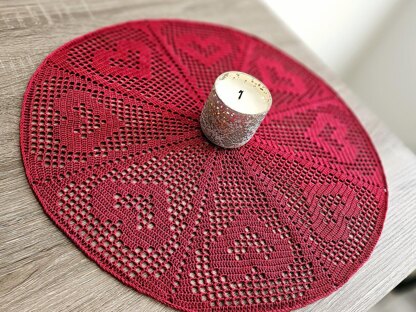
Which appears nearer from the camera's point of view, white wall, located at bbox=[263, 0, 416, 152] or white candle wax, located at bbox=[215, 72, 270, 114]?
white candle wax, located at bbox=[215, 72, 270, 114]

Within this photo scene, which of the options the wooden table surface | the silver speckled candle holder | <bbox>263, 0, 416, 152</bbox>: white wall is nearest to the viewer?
the wooden table surface

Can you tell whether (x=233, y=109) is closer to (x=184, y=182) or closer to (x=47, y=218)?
(x=184, y=182)

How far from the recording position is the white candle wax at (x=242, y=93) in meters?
0.61

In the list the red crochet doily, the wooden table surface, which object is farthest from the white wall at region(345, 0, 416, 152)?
the red crochet doily

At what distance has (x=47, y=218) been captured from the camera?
526mm

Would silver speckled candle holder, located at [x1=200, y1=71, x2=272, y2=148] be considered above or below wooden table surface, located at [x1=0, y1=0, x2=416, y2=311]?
above

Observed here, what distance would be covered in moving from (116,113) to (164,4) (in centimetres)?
36

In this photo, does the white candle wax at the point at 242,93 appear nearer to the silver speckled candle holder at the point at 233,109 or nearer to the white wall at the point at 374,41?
the silver speckled candle holder at the point at 233,109

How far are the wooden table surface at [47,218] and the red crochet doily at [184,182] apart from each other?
2cm

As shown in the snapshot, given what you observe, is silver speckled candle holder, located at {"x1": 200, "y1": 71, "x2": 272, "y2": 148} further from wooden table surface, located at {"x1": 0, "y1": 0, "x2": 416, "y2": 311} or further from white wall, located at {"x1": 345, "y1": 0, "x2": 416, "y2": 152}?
white wall, located at {"x1": 345, "y1": 0, "x2": 416, "y2": 152}

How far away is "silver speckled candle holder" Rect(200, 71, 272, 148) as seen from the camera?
1.94ft

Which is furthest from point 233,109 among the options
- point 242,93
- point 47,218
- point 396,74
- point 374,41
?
point 374,41

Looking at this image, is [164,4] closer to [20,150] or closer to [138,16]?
[138,16]

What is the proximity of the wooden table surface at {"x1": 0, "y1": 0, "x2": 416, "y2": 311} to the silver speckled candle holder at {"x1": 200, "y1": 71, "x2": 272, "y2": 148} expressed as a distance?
0.88 feet
